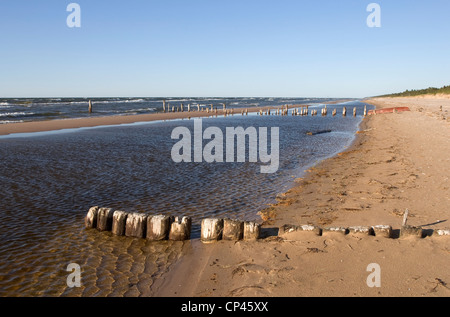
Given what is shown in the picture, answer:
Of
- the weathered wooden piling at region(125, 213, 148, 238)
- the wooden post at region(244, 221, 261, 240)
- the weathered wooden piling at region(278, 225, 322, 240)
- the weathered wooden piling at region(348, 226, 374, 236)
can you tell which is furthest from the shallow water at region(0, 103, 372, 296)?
the weathered wooden piling at region(348, 226, 374, 236)

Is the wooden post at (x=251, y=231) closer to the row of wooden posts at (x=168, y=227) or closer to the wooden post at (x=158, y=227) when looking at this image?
the row of wooden posts at (x=168, y=227)

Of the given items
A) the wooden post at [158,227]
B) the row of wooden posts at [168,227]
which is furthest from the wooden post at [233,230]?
the wooden post at [158,227]

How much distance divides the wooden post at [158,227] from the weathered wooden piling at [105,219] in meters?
1.04

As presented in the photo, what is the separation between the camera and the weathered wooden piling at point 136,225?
686cm

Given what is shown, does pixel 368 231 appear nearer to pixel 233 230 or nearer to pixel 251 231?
pixel 251 231

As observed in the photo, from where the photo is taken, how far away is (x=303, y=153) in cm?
1861

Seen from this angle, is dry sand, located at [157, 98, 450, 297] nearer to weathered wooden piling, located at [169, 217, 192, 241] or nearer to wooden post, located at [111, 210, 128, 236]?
weathered wooden piling, located at [169, 217, 192, 241]

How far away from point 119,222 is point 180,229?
4.79ft

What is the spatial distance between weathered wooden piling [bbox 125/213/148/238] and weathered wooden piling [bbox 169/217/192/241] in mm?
624

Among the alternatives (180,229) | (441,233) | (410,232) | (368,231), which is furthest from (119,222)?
(441,233)

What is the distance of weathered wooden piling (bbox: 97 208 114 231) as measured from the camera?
7.20 m

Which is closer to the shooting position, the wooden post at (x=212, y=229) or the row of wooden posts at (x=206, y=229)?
the row of wooden posts at (x=206, y=229)

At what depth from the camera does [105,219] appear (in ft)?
23.7
